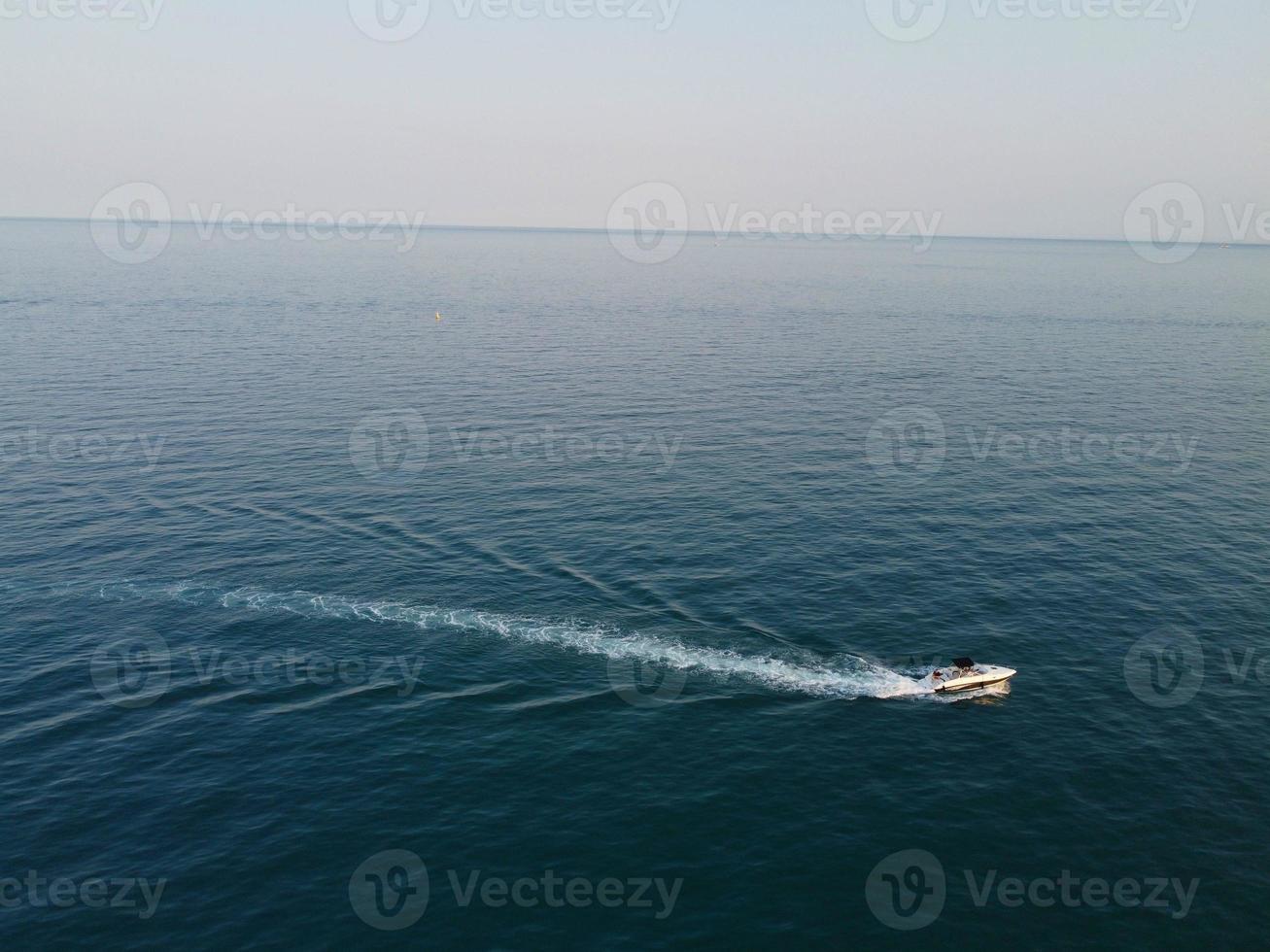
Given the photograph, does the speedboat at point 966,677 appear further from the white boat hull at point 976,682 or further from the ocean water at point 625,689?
the ocean water at point 625,689

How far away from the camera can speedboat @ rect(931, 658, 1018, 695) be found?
70.0 metres

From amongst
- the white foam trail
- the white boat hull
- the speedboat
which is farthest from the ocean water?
the speedboat

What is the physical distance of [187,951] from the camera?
4728 centimetres

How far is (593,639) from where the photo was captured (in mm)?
77188

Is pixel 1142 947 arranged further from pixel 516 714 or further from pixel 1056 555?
pixel 1056 555

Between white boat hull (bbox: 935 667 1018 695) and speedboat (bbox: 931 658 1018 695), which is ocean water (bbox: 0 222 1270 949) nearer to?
white boat hull (bbox: 935 667 1018 695)

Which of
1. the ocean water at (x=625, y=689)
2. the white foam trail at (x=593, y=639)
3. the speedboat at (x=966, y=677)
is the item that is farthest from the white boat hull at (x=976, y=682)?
the white foam trail at (x=593, y=639)

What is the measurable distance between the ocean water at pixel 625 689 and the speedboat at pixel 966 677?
124cm

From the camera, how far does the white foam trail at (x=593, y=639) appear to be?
235ft

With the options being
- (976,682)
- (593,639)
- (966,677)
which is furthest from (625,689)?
(976,682)

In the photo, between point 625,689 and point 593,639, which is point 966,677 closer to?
point 625,689

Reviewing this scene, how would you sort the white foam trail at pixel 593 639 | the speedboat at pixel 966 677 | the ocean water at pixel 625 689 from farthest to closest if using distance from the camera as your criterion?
the white foam trail at pixel 593 639 < the speedboat at pixel 966 677 < the ocean water at pixel 625 689

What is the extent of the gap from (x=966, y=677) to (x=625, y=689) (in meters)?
27.8

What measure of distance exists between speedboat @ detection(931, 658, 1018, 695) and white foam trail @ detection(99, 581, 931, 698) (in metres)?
1.34
